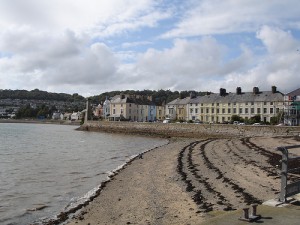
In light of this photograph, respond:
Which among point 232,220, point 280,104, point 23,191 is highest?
point 280,104

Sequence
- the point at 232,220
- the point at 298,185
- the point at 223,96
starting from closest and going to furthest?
the point at 232,220
the point at 298,185
the point at 223,96

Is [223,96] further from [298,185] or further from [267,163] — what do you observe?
[298,185]

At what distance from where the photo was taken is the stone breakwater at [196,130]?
51.0 m

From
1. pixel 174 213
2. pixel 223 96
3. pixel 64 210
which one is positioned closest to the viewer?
pixel 174 213

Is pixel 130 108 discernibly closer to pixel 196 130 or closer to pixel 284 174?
pixel 196 130

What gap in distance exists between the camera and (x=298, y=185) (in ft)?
26.9

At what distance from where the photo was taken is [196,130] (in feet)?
208

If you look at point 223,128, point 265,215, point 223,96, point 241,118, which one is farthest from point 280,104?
point 265,215

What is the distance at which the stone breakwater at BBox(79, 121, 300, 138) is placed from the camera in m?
51.0

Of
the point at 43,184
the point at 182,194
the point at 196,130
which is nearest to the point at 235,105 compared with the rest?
the point at 196,130

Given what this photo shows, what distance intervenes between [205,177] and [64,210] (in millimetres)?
6645

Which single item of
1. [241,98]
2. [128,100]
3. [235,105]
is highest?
[128,100]

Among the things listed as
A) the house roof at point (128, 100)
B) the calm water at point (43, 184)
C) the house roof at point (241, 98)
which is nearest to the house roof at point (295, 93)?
the house roof at point (241, 98)

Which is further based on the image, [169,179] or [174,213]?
[169,179]
